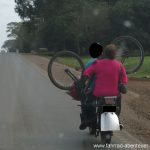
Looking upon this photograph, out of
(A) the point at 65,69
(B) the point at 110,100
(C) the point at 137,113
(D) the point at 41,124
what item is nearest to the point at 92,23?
(C) the point at 137,113

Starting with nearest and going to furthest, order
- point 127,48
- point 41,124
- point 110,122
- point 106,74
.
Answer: point 110,122 → point 106,74 → point 127,48 → point 41,124

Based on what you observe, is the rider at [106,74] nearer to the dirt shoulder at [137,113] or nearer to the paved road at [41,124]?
the paved road at [41,124]

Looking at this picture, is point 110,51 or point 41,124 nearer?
point 110,51

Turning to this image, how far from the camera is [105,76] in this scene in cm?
917

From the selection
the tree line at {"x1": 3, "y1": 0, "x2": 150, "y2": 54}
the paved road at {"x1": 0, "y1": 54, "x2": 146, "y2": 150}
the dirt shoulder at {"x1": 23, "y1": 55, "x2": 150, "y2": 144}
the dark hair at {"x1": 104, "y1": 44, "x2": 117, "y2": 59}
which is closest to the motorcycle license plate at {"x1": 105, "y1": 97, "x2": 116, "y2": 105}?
the dark hair at {"x1": 104, "y1": 44, "x2": 117, "y2": 59}

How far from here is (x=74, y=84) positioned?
9.91 meters

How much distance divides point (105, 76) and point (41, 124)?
3.13m

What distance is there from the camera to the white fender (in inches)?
349

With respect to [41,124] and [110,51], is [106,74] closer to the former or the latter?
[110,51]

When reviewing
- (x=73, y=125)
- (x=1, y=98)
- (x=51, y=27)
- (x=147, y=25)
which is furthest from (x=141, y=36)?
(x=73, y=125)

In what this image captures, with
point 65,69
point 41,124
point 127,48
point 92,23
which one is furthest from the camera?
point 92,23

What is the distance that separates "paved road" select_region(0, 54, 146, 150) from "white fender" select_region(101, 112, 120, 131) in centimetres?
55

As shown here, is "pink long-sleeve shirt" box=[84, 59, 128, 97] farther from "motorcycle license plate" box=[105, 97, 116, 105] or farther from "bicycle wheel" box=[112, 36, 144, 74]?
"bicycle wheel" box=[112, 36, 144, 74]

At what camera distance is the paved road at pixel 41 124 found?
964cm
